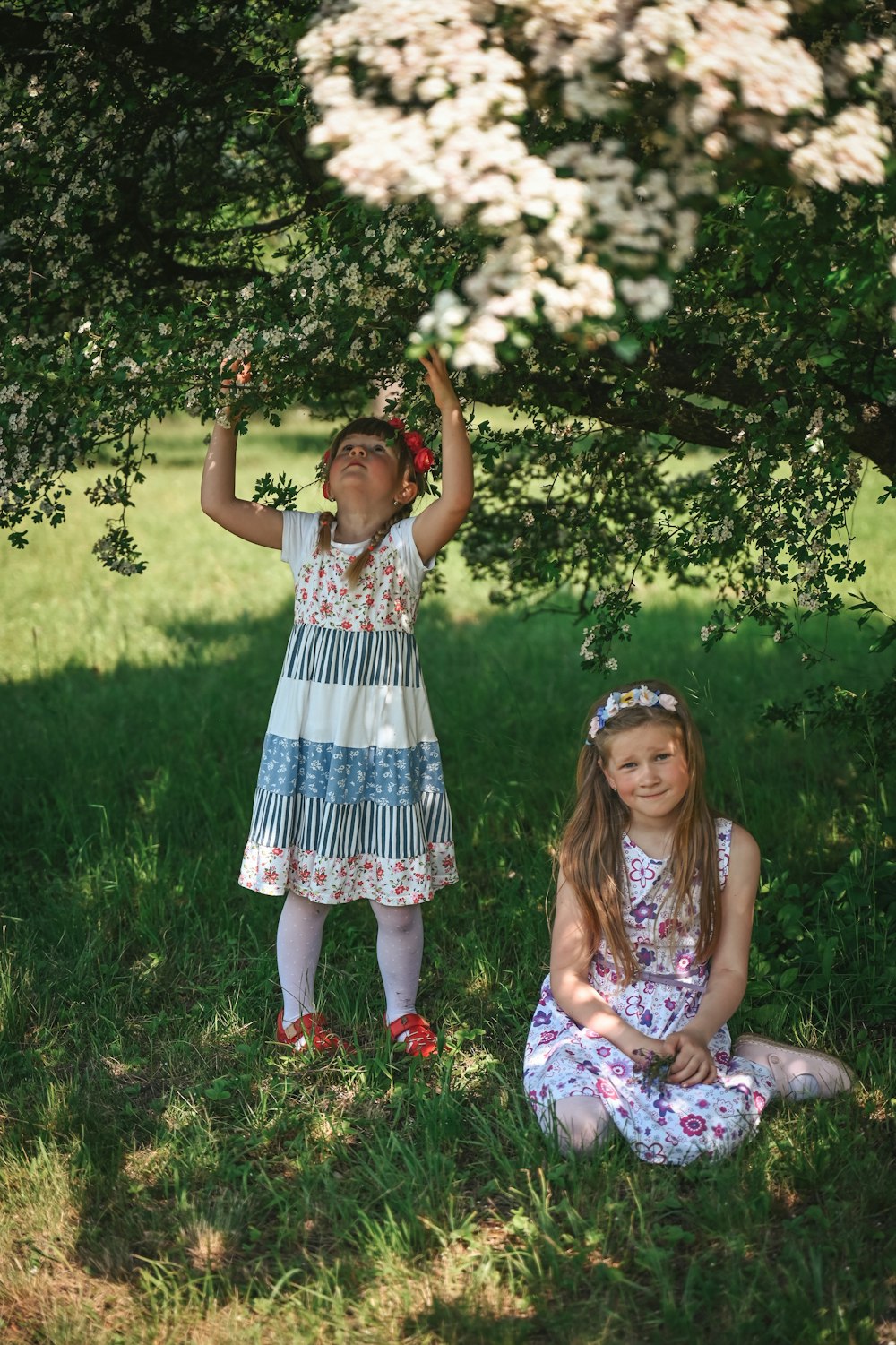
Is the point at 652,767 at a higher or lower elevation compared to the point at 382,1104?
higher

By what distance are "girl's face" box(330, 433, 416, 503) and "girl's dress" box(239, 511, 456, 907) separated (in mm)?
122

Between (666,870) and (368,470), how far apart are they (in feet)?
4.26

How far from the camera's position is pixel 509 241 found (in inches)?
76.2

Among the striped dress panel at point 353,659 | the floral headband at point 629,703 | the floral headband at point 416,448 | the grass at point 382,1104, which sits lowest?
the grass at point 382,1104

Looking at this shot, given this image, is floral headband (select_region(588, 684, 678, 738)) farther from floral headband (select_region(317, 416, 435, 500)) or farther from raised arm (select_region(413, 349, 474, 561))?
floral headband (select_region(317, 416, 435, 500))

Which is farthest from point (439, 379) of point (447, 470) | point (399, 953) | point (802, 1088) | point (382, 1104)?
point (802, 1088)

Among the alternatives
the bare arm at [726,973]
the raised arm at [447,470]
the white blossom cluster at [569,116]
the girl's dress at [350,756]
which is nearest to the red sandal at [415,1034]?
the girl's dress at [350,756]

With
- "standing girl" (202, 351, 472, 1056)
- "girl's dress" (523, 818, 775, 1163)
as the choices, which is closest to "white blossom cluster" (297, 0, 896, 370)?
"standing girl" (202, 351, 472, 1056)

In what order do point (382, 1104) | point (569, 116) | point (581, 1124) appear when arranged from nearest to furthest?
point (569, 116)
point (581, 1124)
point (382, 1104)

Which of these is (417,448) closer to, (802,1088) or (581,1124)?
(581,1124)

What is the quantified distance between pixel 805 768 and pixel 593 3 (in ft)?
12.4

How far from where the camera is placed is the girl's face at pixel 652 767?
307 centimetres

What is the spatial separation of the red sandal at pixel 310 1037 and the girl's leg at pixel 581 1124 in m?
0.71

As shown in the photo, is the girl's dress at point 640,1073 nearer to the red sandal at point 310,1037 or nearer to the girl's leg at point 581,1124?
the girl's leg at point 581,1124
